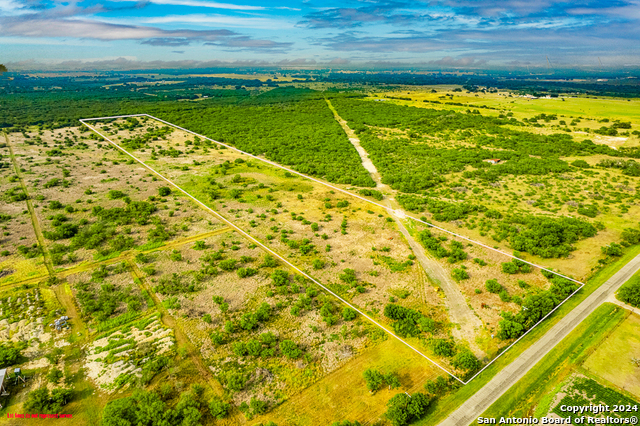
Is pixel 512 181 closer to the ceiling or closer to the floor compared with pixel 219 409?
closer to the ceiling

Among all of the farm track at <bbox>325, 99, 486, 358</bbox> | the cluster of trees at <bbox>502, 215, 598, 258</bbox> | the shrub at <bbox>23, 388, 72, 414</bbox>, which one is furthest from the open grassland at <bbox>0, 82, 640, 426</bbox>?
the farm track at <bbox>325, 99, 486, 358</bbox>

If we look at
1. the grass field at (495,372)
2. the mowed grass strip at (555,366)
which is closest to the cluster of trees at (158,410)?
the grass field at (495,372)

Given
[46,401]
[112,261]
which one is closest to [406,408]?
[46,401]

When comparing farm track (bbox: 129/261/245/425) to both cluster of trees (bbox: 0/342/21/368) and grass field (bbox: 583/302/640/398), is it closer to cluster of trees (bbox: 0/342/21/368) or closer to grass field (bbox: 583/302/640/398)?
cluster of trees (bbox: 0/342/21/368)

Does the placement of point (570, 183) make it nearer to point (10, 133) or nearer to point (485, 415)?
Answer: point (485, 415)

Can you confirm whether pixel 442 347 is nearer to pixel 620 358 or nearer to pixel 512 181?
pixel 620 358
